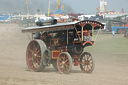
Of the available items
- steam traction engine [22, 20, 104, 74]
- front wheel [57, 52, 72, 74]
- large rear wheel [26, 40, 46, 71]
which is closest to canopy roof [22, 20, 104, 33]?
steam traction engine [22, 20, 104, 74]

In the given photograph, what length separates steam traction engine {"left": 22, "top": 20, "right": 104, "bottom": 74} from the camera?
1120 cm

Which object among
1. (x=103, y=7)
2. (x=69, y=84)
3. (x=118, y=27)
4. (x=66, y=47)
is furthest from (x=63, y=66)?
(x=103, y=7)

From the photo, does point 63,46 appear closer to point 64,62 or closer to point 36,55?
point 64,62

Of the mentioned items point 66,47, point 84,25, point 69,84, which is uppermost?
point 84,25

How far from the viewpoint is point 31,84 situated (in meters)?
8.20

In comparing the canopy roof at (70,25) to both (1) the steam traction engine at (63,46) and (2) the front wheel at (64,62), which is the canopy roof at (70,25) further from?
(2) the front wheel at (64,62)

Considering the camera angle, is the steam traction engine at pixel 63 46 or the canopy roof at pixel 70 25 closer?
the canopy roof at pixel 70 25

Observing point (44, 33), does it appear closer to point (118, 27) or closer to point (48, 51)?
point (48, 51)

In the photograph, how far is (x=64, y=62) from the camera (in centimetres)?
1128

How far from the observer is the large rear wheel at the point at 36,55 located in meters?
12.1

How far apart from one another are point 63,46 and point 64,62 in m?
0.79

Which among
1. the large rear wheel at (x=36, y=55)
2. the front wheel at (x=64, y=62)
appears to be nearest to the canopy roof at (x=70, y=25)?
the large rear wheel at (x=36, y=55)

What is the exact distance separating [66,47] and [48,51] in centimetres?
77

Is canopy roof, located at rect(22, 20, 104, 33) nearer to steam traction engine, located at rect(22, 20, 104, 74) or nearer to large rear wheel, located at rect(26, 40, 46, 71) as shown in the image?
steam traction engine, located at rect(22, 20, 104, 74)
